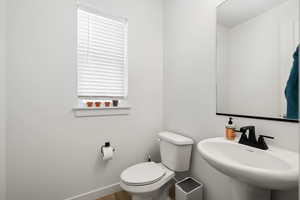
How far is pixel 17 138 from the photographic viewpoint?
1.12 meters

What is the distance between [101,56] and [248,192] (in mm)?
1673

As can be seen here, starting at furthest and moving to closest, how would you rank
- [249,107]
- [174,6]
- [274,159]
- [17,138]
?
[174,6] < [17,138] < [249,107] < [274,159]

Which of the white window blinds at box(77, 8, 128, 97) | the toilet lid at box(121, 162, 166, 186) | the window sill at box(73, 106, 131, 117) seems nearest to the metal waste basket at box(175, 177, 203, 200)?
the toilet lid at box(121, 162, 166, 186)

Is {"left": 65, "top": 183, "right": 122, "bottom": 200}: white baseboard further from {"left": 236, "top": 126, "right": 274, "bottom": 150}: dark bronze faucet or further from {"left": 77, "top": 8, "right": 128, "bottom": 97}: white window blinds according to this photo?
{"left": 236, "top": 126, "right": 274, "bottom": 150}: dark bronze faucet

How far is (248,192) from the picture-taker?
0.77m

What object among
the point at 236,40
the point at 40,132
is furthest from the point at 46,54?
the point at 236,40

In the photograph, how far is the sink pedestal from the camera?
30.3 inches

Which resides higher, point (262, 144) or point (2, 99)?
point (2, 99)

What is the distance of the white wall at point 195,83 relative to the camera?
3.87 ft

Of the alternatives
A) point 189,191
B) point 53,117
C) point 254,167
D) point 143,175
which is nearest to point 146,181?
point 143,175

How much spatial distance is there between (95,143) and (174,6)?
6.13ft

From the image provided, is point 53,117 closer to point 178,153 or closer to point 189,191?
point 178,153

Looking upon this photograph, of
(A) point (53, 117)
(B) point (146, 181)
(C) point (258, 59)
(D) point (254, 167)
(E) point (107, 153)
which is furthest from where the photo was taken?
(E) point (107, 153)

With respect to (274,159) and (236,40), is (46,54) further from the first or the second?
(274,159)
